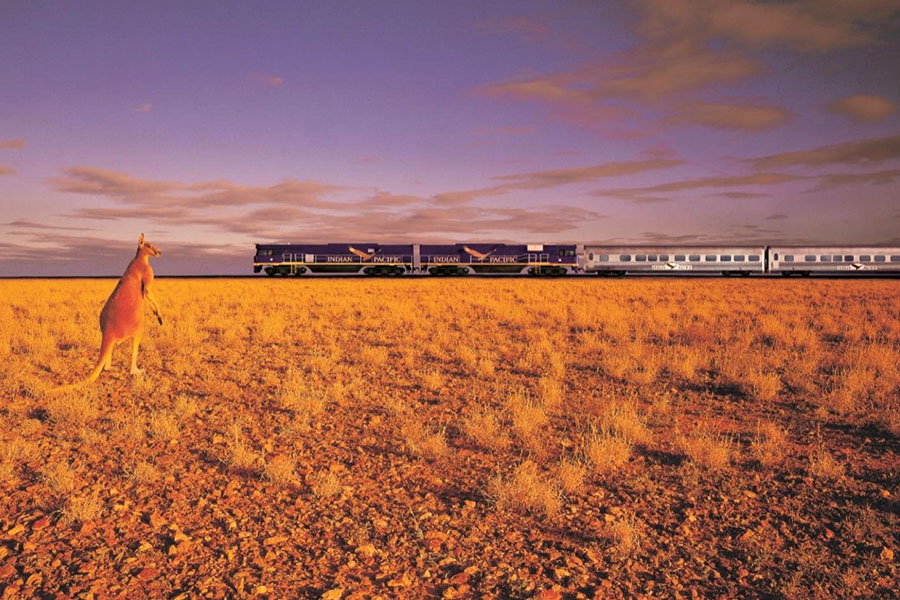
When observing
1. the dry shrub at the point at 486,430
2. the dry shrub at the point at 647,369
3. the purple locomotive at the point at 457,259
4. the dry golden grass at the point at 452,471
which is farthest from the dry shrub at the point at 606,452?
the purple locomotive at the point at 457,259

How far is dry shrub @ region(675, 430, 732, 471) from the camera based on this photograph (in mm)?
6469

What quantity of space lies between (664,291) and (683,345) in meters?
20.3

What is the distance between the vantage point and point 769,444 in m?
7.06

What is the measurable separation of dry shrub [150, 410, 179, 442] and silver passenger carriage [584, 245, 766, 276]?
52.0m

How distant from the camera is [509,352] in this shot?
1388 centimetres

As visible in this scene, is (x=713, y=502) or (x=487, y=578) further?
(x=713, y=502)

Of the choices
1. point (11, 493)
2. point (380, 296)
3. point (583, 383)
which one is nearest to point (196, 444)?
point (11, 493)

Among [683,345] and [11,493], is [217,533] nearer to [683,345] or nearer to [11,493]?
[11,493]

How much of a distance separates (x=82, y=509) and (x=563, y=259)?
5614 cm

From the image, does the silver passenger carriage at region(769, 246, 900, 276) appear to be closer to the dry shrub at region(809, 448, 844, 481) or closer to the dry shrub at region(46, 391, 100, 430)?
the dry shrub at region(809, 448, 844, 481)

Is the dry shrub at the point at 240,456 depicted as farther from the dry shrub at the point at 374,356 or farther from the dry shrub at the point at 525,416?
the dry shrub at the point at 374,356

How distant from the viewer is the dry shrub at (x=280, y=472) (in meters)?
5.96

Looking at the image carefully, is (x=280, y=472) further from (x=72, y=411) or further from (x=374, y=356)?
(x=374, y=356)

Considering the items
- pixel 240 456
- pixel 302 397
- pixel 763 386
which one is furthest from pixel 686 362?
pixel 240 456
